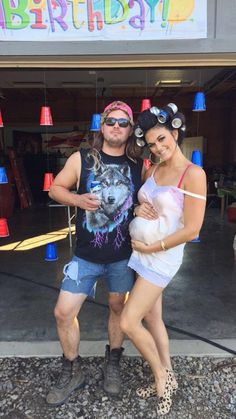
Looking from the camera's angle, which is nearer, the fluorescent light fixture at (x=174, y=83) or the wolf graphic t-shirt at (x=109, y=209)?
the wolf graphic t-shirt at (x=109, y=209)

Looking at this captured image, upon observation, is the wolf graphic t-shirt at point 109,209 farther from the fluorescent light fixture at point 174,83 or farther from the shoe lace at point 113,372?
the fluorescent light fixture at point 174,83

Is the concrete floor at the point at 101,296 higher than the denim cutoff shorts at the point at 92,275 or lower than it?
lower

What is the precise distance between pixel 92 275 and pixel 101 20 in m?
1.72

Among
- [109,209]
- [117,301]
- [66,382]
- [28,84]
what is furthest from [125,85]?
[66,382]

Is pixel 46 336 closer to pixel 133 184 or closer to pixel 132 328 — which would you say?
pixel 132 328

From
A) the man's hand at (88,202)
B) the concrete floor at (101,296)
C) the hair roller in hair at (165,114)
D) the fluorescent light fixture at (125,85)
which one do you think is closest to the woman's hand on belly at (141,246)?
the man's hand at (88,202)

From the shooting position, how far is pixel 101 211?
2107 mm

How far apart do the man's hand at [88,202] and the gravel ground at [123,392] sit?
114 centimetres

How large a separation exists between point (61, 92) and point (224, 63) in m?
7.83

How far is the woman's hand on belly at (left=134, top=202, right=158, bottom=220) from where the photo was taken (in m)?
1.97

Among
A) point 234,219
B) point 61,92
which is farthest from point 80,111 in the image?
point 234,219

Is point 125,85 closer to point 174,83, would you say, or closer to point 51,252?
point 174,83

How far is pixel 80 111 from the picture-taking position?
457 inches

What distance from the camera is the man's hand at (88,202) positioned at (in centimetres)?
200
